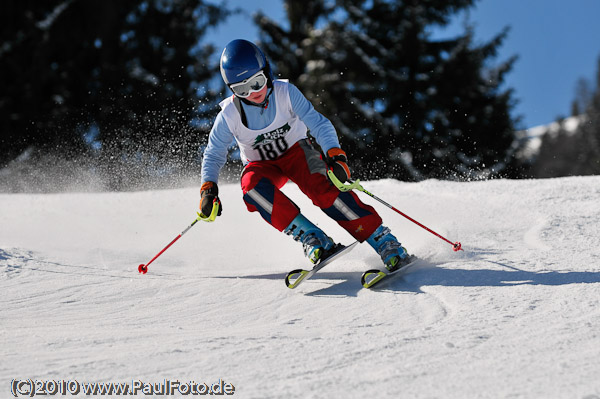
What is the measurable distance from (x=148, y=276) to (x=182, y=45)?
15720 mm

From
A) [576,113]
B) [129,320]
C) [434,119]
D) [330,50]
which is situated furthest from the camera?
[576,113]

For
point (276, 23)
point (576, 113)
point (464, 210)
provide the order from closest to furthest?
point (464, 210)
point (276, 23)
point (576, 113)

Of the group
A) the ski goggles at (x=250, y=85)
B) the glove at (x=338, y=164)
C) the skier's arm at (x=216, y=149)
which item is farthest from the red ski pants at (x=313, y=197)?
the ski goggles at (x=250, y=85)

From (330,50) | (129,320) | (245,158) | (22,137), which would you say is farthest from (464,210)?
(22,137)

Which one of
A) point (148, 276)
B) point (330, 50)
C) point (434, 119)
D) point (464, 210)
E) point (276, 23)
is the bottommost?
point (148, 276)

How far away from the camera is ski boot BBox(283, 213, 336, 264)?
11.0 feet

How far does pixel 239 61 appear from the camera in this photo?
3.35 meters

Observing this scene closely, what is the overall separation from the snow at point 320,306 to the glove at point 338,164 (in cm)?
58

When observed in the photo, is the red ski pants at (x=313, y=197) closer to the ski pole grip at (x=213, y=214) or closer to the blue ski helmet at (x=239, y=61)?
the ski pole grip at (x=213, y=214)

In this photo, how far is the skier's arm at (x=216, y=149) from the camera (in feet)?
12.0

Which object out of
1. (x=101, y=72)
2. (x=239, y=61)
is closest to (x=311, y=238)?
(x=239, y=61)

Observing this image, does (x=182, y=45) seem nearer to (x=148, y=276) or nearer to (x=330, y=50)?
(x=330, y=50)

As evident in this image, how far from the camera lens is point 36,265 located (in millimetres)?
3660

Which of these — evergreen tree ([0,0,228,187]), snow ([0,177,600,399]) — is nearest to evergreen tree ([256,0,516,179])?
evergreen tree ([0,0,228,187])
